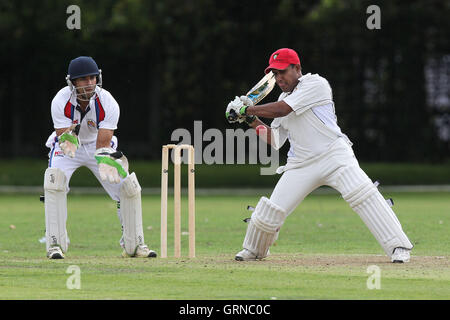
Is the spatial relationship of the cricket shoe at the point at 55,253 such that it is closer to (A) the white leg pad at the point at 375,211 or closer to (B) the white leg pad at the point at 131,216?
(B) the white leg pad at the point at 131,216

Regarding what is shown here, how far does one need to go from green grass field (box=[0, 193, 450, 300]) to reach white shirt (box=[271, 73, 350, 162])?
94 cm

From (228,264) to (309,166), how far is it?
41.3 inches

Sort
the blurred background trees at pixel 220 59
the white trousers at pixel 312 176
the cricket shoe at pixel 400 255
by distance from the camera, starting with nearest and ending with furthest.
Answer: the cricket shoe at pixel 400 255, the white trousers at pixel 312 176, the blurred background trees at pixel 220 59

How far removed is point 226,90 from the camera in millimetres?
25312

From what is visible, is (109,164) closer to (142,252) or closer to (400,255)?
(142,252)

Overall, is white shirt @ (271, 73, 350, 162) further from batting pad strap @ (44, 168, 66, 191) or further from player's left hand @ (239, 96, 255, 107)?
batting pad strap @ (44, 168, 66, 191)

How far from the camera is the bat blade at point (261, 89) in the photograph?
8.86 metres

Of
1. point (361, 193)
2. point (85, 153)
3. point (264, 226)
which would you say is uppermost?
point (85, 153)

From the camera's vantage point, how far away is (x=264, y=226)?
8.60m

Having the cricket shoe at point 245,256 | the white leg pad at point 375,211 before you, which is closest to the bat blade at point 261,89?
the white leg pad at point 375,211

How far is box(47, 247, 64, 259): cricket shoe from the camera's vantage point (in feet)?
29.3

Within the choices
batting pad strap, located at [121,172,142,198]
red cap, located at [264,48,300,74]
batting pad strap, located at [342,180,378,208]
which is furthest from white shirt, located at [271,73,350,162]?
batting pad strap, located at [121,172,142,198]

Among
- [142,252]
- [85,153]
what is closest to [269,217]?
[142,252]

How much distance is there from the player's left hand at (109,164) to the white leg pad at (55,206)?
0.43 m
